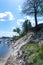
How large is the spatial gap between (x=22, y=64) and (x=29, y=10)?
17.6 m

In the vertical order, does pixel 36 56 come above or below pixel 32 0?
below

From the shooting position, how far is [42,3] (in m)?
30.4

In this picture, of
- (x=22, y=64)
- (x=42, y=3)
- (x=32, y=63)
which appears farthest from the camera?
(x=42, y=3)

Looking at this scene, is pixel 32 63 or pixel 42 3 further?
pixel 42 3

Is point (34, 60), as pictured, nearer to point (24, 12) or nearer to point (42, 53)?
point (42, 53)

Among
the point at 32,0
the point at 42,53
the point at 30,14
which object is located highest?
the point at 32,0

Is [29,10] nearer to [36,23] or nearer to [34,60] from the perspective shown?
[36,23]

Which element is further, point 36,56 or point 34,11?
point 34,11

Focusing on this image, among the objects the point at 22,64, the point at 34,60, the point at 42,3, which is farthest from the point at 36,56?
the point at 42,3

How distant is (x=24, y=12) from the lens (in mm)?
32000

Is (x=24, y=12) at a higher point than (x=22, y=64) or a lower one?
higher

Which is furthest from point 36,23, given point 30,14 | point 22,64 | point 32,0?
point 22,64

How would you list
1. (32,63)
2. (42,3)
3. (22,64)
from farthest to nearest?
(42,3) → (22,64) → (32,63)

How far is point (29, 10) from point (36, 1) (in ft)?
6.15
